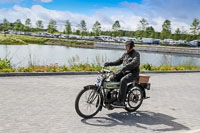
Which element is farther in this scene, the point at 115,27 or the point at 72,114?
the point at 115,27

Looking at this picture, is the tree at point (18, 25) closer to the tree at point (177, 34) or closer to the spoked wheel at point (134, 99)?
the tree at point (177, 34)

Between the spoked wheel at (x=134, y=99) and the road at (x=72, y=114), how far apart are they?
170 mm

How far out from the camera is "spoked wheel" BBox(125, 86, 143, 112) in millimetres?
6422

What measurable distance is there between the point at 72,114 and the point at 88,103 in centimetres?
55

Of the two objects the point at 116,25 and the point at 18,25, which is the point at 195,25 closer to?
the point at 116,25

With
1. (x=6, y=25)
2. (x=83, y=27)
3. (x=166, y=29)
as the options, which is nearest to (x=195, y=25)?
(x=166, y=29)

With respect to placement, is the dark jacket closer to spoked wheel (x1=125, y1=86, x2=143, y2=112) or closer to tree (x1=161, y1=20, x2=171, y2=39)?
spoked wheel (x1=125, y1=86, x2=143, y2=112)

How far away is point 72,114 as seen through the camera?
601 cm

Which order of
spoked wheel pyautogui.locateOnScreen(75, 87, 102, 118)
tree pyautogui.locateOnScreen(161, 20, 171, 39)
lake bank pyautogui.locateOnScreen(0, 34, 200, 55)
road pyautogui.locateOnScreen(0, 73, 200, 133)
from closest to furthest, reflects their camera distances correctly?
1. road pyautogui.locateOnScreen(0, 73, 200, 133)
2. spoked wheel pyautogui.locateOnScreen(75, 87, 102, 118)
3. lake bank pyautogui.locateOnScreen(0, 34, 200, 55)
4. tree pyautogui.locateOnScreen(161, 20, 171, 39)

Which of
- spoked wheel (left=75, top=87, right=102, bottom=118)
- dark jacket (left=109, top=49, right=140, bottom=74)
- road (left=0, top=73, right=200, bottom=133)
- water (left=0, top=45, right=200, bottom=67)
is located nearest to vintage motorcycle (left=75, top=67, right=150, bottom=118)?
spoked wheel (left=75, top=87, right=102, bottom=118)

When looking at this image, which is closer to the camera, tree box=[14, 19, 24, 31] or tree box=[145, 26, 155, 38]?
tree box=[145, 26, 155, 38]

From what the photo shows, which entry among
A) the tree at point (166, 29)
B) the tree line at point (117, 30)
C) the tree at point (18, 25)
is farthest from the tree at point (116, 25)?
the tree at point (18, 25)

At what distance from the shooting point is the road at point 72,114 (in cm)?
511

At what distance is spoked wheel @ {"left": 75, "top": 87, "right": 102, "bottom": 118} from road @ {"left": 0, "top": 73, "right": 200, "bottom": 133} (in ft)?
0.58
